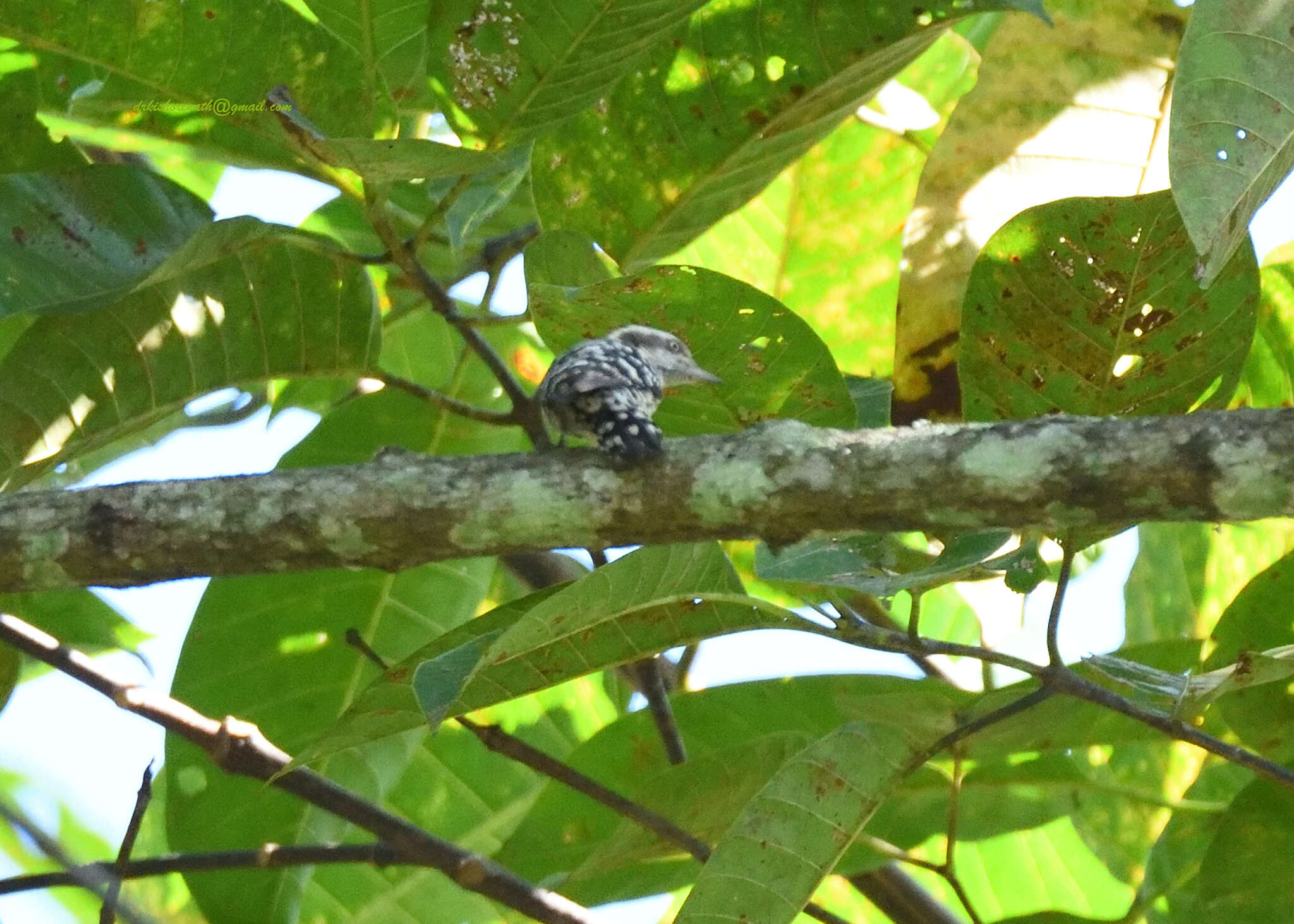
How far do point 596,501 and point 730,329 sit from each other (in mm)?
583

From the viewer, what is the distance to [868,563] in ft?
8.29

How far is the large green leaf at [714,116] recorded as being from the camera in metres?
2.85

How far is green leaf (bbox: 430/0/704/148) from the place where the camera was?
263cm

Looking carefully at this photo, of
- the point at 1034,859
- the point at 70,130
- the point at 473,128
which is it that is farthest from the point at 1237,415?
the point at 70,130

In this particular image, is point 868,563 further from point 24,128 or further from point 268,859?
point 24,128

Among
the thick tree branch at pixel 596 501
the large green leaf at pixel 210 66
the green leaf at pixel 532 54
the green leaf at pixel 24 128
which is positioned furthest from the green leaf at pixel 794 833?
the green leaf at pixel 24 128

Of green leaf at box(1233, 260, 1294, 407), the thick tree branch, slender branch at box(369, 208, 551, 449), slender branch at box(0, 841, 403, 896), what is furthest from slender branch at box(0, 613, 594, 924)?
green leaf at box(1233, 260, 1294, 407)

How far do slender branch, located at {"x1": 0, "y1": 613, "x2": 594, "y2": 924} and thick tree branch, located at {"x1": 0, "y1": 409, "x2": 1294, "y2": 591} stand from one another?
56 centimetres

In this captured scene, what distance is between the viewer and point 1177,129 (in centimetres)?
193

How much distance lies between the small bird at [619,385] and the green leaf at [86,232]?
91 centimetres

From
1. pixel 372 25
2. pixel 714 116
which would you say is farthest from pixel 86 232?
pixel 714 116

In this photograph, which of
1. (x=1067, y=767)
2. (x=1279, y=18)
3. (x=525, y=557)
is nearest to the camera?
(x=1279, y=18)

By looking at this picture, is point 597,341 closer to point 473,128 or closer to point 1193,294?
point 473,128

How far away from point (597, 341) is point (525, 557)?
1.12 m
